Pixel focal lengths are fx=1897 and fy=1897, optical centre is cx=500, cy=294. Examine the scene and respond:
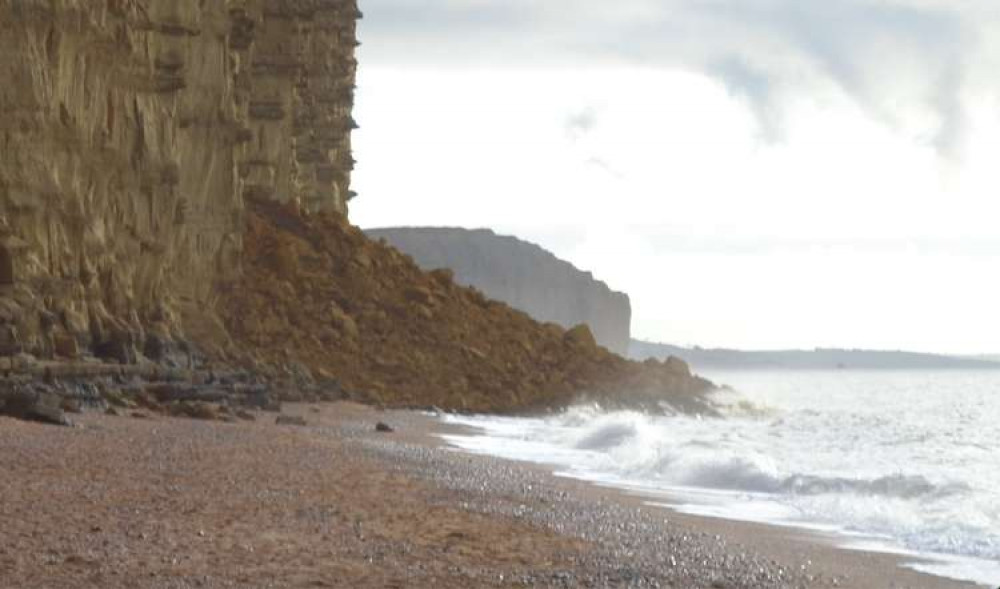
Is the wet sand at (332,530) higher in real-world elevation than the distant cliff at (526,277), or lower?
lower

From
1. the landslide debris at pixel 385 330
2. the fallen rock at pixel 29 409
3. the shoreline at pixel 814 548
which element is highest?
the landslide debris at pixel 385 330

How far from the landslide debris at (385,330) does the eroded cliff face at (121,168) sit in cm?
202

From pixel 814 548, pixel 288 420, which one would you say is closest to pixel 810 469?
pixel 288 420

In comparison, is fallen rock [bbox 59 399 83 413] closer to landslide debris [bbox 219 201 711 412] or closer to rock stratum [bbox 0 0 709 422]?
rock stratum [bbox 0 0 709 422]

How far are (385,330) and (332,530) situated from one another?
103 ft

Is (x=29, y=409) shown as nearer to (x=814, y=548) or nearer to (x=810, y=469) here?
(x=814, y=548)

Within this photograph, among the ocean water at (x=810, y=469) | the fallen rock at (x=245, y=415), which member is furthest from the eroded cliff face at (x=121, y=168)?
the ocean water at (x=810, y=469)

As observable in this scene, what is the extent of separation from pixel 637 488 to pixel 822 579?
8219mm

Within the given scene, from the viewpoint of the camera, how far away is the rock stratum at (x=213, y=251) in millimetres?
25734

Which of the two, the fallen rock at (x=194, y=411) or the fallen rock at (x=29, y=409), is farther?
the fallen rock at (x=194, y=411)

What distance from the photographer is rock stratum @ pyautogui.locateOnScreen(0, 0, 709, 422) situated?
84.4 feet

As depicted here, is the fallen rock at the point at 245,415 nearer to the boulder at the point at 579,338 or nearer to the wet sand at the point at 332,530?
the wet sand at the point at 332,530

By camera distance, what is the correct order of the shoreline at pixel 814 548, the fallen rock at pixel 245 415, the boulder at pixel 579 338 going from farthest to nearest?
the boulder at pixel 579 338 < the fallen rock at pixel 245 415 < the shoreline at pixel 814 548

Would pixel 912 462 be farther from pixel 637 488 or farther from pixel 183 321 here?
pixel 183 321
